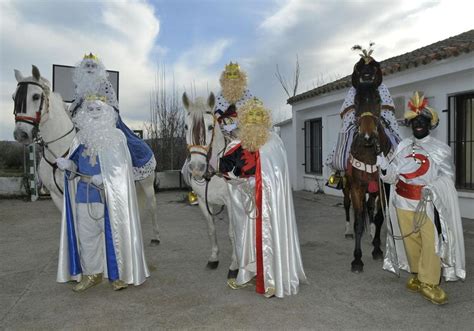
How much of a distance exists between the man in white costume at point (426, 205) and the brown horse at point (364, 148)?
2.31 ft

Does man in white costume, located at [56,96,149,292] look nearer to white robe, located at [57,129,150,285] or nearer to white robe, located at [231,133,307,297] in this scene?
white robe, located at [57,129,150,285]

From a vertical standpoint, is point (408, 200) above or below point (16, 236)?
above

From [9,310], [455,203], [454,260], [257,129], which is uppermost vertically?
[257,129]

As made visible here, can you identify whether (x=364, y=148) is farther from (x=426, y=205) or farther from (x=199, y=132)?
(x=199, y=132)

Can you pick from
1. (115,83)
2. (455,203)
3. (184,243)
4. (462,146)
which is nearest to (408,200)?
(455,203)

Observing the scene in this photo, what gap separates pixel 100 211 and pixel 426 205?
11.0 feet

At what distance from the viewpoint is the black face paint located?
4004mm

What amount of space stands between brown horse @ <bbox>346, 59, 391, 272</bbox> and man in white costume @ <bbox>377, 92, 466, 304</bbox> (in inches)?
27.7

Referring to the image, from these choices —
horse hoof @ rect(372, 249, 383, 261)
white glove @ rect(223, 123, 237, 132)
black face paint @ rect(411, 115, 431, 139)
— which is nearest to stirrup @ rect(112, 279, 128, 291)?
white glove @ rect(223, 123, 237, 132)

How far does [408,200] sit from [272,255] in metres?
1.50

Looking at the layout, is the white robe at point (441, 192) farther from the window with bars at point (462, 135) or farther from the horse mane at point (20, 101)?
the window with bars at point (462, 135)

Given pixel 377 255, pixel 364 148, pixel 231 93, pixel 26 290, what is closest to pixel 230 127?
pixel 231 93

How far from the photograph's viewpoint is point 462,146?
8.30 meters

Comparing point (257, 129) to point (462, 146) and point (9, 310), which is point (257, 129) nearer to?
point (9, 310)
